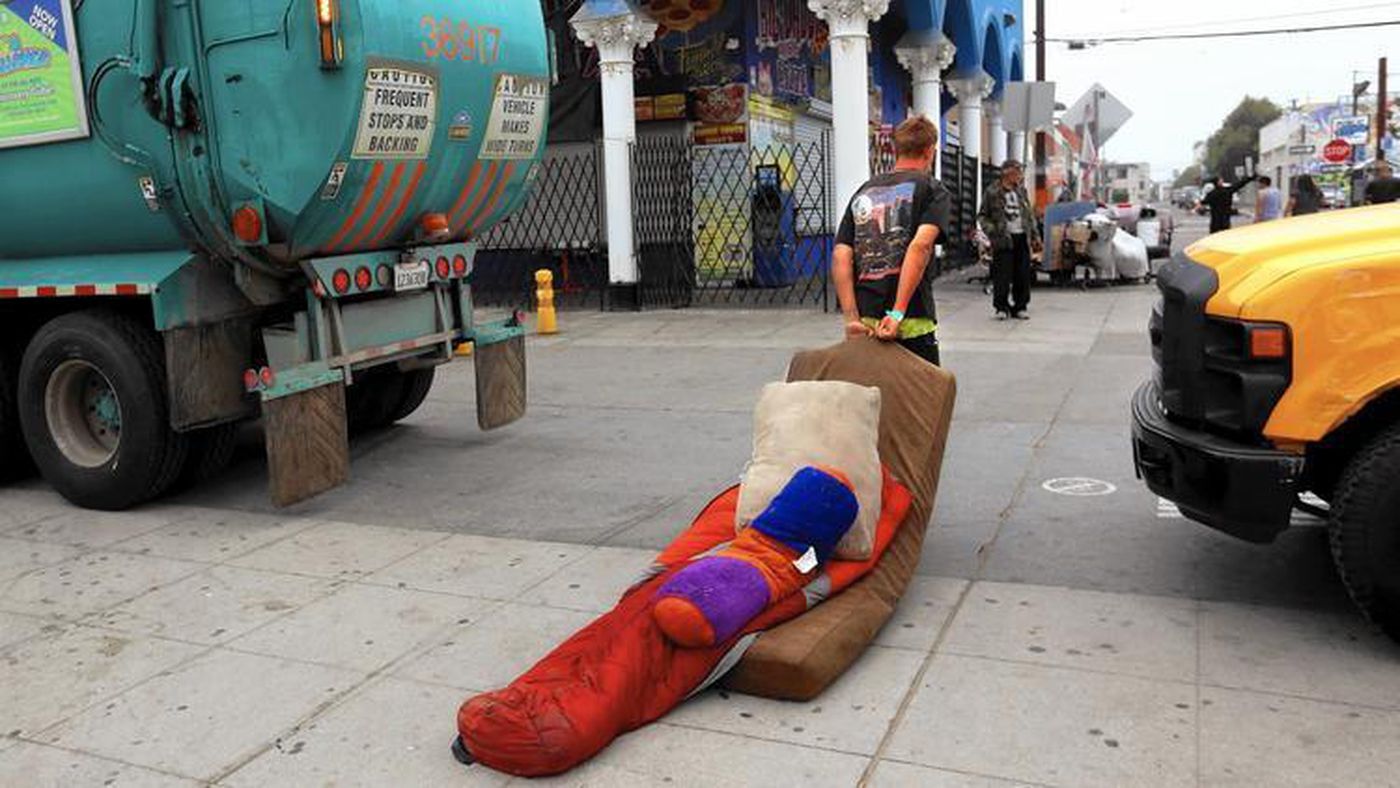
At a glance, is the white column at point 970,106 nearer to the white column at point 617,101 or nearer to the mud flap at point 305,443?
the white column at point 617,101

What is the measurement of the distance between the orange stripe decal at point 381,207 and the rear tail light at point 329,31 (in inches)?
28.8

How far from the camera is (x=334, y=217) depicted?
6.20 m

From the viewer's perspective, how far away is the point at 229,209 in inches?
240

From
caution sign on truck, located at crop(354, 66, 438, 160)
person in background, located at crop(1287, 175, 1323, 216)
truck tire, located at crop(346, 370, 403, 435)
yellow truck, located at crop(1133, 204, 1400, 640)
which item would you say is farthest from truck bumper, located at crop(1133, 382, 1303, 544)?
person in background, located at crop(1287, 175, 1323, 216)

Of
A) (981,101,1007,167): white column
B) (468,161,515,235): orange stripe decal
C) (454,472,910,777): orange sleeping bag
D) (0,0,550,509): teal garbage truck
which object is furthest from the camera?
(981,101,1007,167): white column

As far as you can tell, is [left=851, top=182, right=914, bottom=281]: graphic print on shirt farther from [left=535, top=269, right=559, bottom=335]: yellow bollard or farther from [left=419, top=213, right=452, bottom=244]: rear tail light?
[left=535, top=269, right=559, bottom=335]: yellow bollard

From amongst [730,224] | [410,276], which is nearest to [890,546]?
[410,276]

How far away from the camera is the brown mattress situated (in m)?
3.90

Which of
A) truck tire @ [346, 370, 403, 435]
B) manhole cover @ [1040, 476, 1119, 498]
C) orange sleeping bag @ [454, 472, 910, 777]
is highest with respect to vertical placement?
truck tire @ [346, 370, 403, 435]

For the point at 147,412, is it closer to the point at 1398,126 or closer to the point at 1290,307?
the point at 1290,307

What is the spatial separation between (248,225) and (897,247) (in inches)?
130

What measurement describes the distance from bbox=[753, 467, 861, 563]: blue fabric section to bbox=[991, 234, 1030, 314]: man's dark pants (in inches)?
395

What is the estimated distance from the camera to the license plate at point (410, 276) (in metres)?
6.84

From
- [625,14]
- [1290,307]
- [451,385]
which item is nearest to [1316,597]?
[1290,307]
